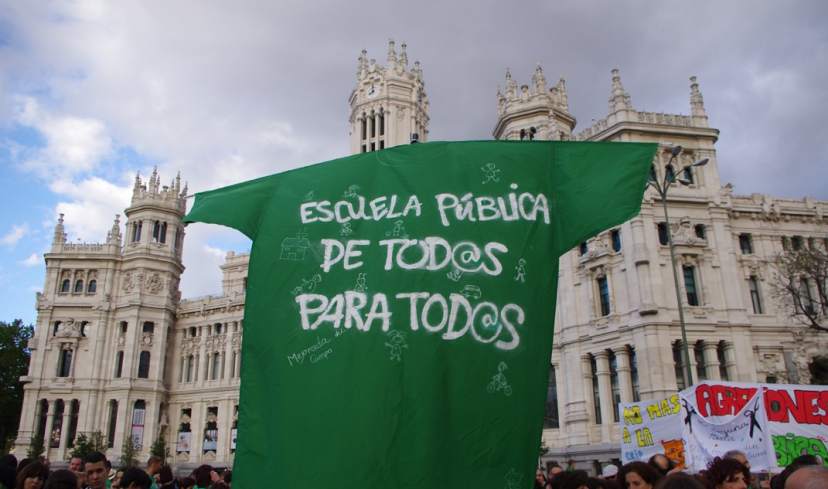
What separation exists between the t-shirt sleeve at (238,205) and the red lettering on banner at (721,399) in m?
11.2

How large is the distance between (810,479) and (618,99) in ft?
121

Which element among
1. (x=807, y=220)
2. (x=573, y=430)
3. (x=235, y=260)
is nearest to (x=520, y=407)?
(x=573, y=430)

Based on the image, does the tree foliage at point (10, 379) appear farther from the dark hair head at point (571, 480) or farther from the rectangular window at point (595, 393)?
the dark hair head at point (571, 480)

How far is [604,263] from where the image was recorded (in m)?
36.0

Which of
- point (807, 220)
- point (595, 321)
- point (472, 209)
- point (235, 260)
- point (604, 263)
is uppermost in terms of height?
point (235, 260)

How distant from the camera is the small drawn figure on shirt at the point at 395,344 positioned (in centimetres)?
350

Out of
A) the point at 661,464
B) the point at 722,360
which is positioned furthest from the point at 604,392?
the point at 661,464

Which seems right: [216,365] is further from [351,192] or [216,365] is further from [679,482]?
[679,482]

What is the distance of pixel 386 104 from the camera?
6625 cm

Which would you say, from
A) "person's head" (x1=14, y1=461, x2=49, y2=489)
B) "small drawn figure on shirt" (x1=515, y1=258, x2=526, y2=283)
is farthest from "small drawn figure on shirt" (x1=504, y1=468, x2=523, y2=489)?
"person's head" (x1=14, y1=461, x2=49, y2=489)

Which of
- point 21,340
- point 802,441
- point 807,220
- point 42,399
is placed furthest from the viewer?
point 21,340

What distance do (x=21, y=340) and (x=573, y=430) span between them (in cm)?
5767

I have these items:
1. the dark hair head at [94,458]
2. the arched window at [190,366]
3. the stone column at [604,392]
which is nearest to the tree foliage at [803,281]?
the stone column at [604,392]

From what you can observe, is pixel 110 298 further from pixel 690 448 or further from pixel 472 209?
pixel 472 209
